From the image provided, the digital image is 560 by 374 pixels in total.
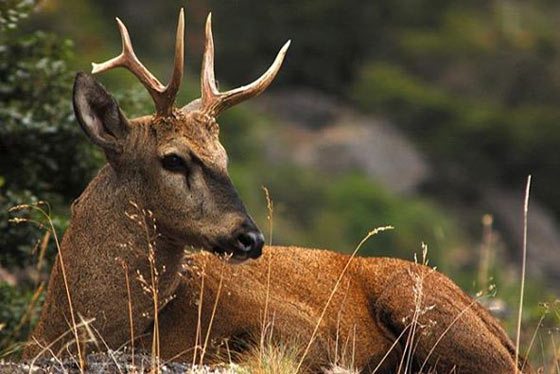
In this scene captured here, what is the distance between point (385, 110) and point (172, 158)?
56.7m

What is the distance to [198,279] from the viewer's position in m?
11.9

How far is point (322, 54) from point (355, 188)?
15076 mm

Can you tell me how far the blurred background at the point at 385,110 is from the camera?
54.6m

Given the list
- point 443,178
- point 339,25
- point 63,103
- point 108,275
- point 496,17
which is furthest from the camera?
point 496,17

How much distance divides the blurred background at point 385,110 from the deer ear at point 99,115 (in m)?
32.3

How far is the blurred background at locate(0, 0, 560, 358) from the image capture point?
179 ft

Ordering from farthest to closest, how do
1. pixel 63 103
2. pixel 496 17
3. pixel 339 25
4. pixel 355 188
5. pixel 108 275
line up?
1. pixel 496 17
2. pixel 339 25
3. pixel 355 188
4. pixel 63 103
5. pixel 108 275

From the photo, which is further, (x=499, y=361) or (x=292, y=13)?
(x=292, y=13)

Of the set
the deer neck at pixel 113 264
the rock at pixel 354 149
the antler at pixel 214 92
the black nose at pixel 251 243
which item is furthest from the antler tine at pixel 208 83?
the rock at pixel 354 149

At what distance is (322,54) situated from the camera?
71.4 meters

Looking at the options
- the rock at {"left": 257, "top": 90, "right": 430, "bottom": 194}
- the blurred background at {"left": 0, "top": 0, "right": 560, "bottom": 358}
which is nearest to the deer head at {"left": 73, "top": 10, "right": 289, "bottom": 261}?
the blurred background at {"left": 0, "top": 0, "right": 560, "bottom": 358}

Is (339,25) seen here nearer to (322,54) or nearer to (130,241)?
(322,54)

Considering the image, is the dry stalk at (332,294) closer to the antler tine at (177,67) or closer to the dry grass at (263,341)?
the dry grass at (263,341)

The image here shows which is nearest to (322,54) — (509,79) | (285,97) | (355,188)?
(285,97)
